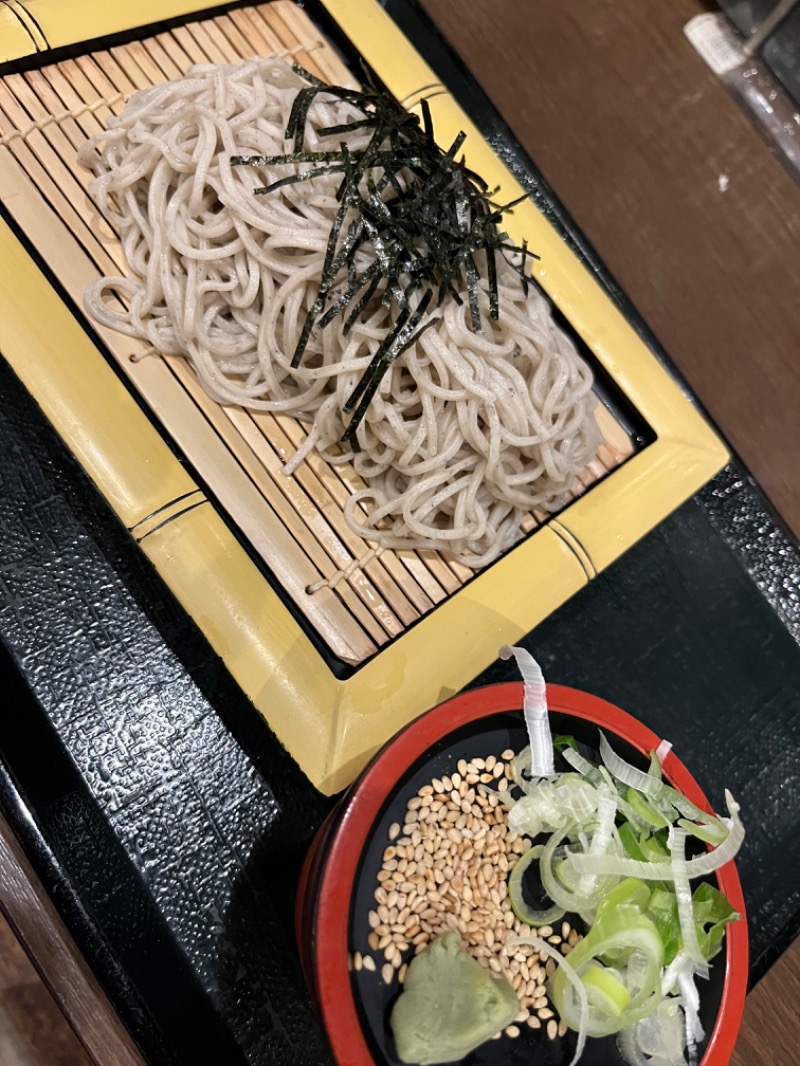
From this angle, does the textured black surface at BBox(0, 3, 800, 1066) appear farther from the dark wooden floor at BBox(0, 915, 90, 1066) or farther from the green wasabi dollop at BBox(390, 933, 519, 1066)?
the green wasabi dollop at BBox(390, 933, 519, 1066)

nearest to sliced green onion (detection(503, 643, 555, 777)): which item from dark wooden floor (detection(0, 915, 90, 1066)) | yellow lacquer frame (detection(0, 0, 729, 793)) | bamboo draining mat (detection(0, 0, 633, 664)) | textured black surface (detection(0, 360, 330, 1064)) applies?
yellow lacquer frame (detection(0, 0, 729, 793))

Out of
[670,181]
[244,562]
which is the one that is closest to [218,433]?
[244,562]

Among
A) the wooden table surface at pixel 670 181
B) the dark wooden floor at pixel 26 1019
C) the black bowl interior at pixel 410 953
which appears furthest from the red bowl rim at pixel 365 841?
the wooden table surface at pixel 670 181

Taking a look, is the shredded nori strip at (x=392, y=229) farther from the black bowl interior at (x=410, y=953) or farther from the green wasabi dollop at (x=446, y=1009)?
the green wasabi dollop at (x=446, y=1009)

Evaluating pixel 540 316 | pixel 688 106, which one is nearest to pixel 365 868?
pixel 540 316

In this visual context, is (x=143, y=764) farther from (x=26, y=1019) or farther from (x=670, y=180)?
(x=670, y=180)
